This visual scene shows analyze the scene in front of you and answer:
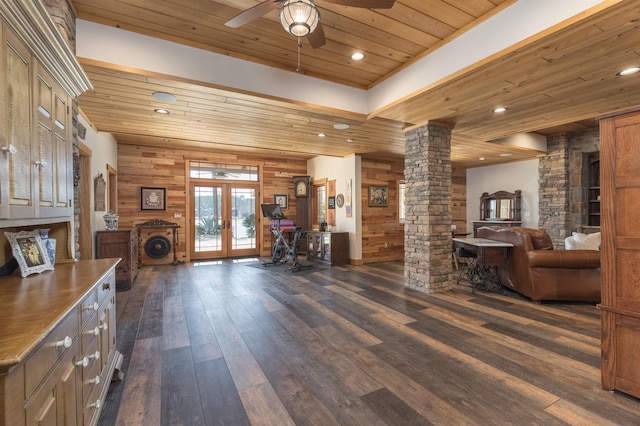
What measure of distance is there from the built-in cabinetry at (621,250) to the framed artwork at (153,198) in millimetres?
7634

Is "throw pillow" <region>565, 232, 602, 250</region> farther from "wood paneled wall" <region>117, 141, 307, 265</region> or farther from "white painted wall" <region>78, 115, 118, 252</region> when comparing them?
"white painted wall" <region>78, 115, 118, 252</region>

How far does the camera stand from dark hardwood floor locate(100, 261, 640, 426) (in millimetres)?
1830

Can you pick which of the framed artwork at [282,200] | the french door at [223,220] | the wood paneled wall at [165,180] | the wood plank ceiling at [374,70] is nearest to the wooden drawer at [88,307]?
the wood plank ceiling at [374,70]

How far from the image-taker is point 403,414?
1806mm

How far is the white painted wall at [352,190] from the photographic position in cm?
696

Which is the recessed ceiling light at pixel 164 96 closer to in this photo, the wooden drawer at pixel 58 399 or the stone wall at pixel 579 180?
the wooden drawer at pixel 58 399

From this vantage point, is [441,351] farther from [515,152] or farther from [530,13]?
[515,152]

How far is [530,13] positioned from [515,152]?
5.35m

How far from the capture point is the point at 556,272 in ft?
12.5

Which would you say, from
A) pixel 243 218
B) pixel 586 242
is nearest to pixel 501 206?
pixel 586 242

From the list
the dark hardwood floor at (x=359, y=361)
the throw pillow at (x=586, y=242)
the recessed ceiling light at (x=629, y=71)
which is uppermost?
the recessed ceiling light at (x=629, y=71)

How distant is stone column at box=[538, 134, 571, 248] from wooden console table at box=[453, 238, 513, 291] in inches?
124

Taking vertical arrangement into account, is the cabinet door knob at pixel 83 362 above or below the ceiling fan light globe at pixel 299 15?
below

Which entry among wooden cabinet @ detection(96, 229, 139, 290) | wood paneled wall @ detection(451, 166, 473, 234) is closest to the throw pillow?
wood paneled wall @ detection(451, 166, 473, 234)
